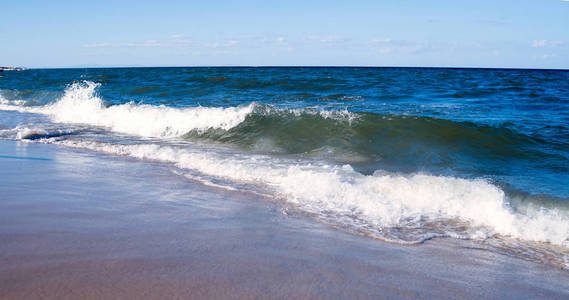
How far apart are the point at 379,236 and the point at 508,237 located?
1291mm

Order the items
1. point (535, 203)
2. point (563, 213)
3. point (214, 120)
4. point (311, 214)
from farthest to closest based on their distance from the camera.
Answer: point (214, 120) → point (535, 203) → point (563, 213) → point (311, 214)

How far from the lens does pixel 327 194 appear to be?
5.07 meters

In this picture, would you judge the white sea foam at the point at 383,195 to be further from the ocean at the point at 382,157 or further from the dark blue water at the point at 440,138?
the dark blue water at the point at 440,138

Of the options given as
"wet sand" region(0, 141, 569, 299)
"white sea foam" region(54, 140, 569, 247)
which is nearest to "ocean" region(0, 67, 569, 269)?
"white sea foam" region(54, 140, 569, 247)

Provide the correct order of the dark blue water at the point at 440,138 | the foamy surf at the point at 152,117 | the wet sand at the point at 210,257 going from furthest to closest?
the foamy surf at the point at 152,117, the dark blue water at the point at 440,138, the wet sand at the point at 210,257

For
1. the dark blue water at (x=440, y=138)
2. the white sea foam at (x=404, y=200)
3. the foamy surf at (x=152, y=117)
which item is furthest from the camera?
the foamy surf at (x=152, y=117)

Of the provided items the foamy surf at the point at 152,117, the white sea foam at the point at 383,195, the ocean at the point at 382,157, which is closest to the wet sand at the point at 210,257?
the ocean at the point at 382,157

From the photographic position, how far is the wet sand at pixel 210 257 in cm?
250

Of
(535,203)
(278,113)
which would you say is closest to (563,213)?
(535,203)

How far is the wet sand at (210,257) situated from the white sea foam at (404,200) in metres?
0.52

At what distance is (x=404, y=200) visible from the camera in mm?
4906

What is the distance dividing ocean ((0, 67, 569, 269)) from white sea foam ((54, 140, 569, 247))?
0.05ft

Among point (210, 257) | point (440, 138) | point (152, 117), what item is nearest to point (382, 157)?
point (440, 138)

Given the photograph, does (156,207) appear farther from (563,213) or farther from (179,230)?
(563,213)
